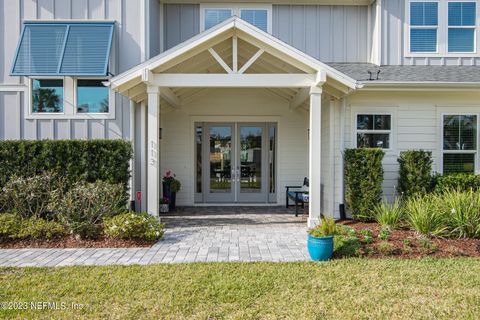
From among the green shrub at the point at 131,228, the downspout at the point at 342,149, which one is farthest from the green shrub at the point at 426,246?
the green shrub at the point at 131,228

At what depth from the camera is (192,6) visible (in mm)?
10461

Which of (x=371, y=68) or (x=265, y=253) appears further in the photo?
(x=371, y=68)

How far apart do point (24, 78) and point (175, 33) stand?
4391 millimetres

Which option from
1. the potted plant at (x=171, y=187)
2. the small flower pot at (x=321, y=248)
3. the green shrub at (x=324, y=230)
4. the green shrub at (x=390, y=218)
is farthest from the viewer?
the potted plant at (x=171, y=187)

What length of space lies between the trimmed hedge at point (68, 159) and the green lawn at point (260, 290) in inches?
115

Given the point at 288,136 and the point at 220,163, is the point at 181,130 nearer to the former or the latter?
the point at 220,163

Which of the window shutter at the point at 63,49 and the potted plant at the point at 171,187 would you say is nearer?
the window shutter at the point at 63,49

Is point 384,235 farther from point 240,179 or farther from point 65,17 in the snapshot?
point 65,17

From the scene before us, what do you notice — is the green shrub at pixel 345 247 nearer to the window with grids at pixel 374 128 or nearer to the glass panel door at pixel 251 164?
the window with grids at pixel 374 128

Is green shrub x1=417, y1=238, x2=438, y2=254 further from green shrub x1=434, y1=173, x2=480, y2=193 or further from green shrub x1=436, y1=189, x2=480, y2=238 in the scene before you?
green shrub x1=434, y1=173, x2=480, y2=193

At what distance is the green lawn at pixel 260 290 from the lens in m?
3.76

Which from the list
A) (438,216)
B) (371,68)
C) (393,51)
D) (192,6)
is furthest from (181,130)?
(438,216)

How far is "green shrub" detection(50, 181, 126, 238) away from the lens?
6.57 metres

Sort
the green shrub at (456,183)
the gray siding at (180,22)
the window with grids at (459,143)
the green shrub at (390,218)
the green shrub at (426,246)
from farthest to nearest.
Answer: the gray siding at (180,22)
the window with grids at (459,143)
the green shrub at (456,183)
the green shrub at (390,218)
the green shrub at (426,246)
